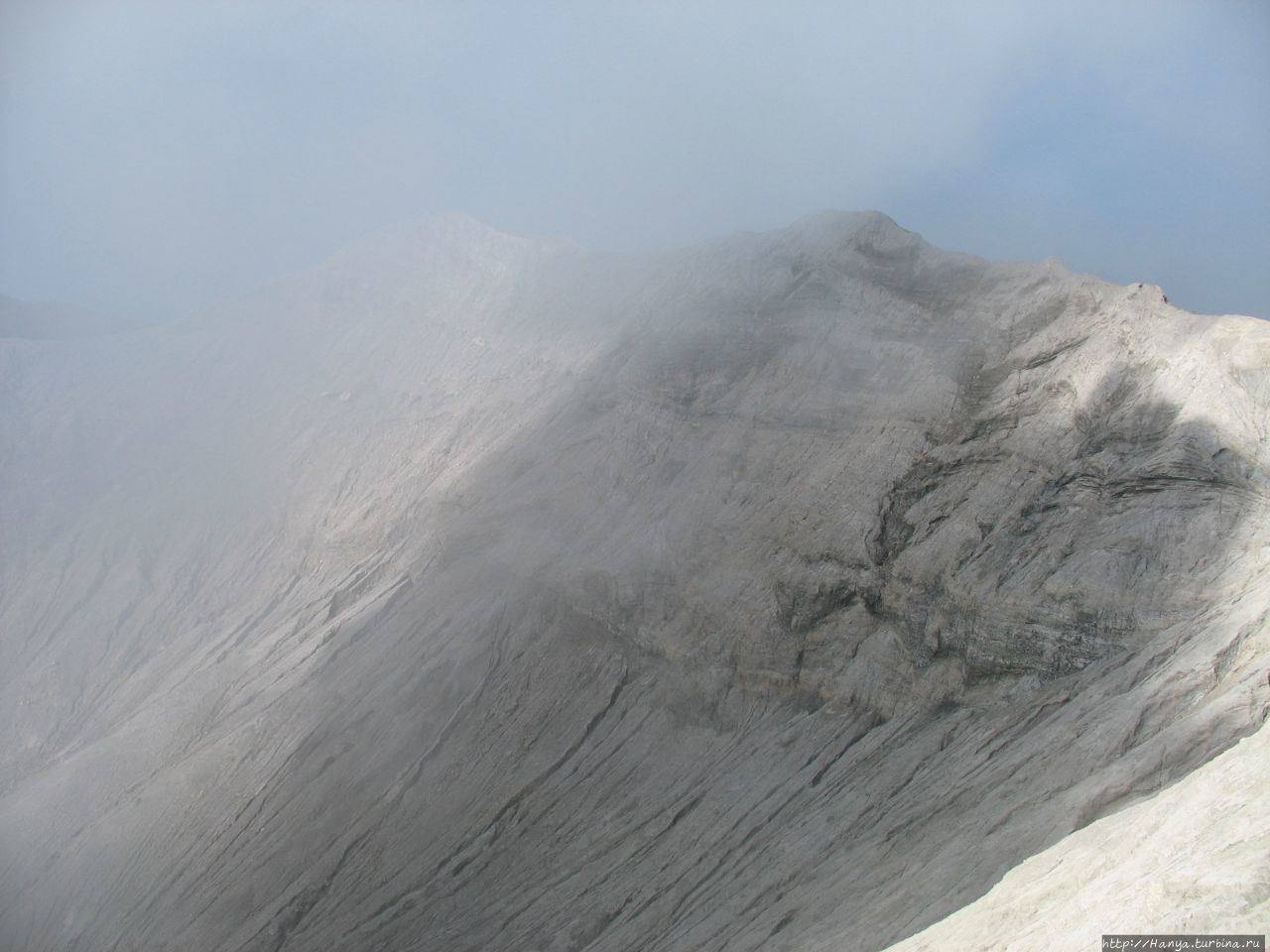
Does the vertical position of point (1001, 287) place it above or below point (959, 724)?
A: above

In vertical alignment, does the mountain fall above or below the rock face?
above

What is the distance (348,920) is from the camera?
79.3ft

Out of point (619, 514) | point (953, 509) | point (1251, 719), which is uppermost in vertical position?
Answer: point (619, 514)

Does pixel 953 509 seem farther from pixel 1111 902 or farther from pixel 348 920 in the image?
pixel 348 920

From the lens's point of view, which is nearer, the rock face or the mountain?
the rock face

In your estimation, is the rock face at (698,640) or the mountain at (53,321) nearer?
the rock face at (698,640)

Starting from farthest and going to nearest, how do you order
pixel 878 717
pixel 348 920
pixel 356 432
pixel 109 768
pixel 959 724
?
pixel 356 432 → pixel 109 768 → pixel 348 920 → pixel 878 717 → pixel 959 724

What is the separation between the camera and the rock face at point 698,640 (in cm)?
1950

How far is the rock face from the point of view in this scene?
1950 cm

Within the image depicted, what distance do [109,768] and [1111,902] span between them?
28.9 metres

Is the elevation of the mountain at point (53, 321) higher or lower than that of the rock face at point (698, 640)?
higher

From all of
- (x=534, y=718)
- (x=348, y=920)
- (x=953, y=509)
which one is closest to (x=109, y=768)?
(x=348, y=920)

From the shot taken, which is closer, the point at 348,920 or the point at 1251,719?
the point at 1251,719

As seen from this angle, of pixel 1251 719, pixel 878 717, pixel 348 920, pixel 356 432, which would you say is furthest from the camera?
pixel 356 432
